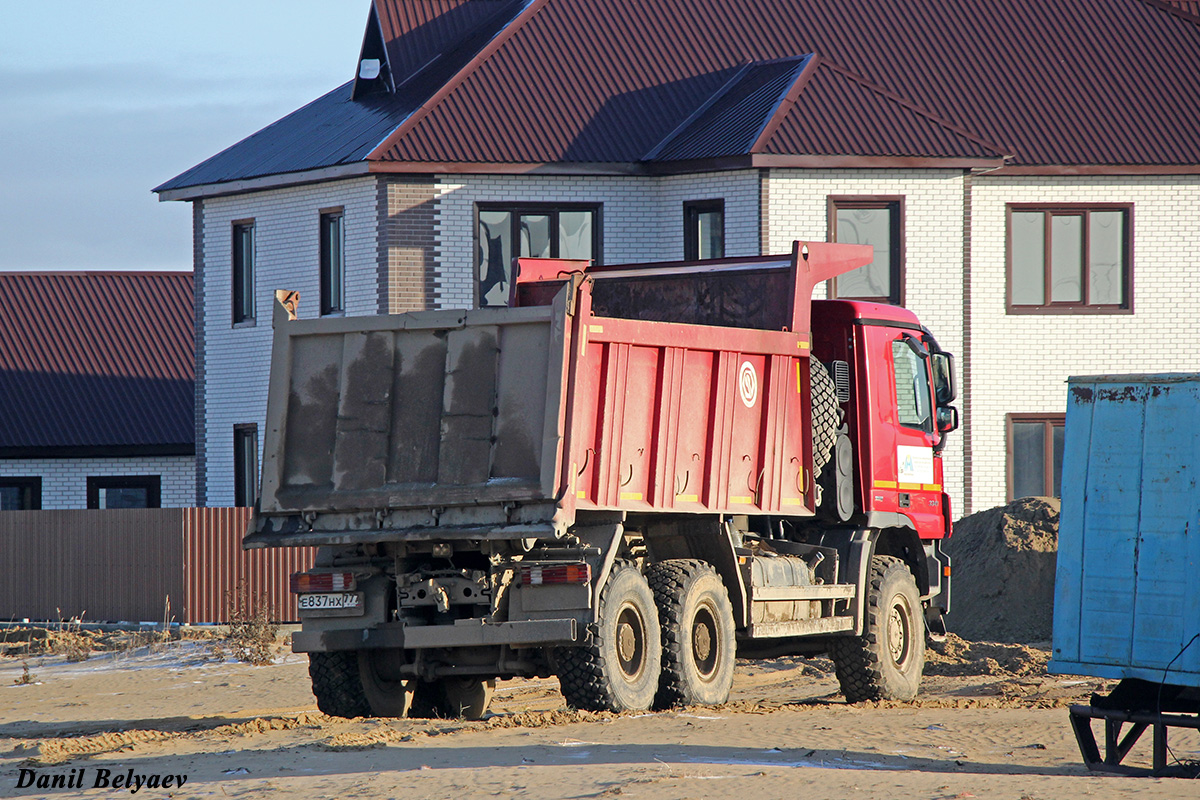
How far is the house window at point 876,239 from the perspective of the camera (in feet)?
74.5

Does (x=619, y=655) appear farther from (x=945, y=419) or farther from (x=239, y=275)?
(x=239, y=275)

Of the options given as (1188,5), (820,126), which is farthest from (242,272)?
(1188,5)

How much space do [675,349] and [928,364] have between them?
4029 millimetres

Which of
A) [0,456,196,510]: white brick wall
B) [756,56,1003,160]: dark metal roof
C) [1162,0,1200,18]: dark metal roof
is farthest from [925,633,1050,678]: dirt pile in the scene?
[0,456,196,510]: white brick wall

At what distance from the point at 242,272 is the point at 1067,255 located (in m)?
12.9

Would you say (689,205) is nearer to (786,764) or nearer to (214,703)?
(214,703)

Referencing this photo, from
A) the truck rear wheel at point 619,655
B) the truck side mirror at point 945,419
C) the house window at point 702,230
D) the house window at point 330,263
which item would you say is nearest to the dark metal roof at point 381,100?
the house window at point 330,263

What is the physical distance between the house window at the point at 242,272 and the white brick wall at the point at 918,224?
28.0ft

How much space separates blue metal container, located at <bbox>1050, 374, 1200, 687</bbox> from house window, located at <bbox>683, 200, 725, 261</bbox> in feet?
43.3

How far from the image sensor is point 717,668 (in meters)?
11.8

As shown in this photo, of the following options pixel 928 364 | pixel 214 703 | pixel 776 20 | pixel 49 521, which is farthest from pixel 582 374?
pixel 776 20

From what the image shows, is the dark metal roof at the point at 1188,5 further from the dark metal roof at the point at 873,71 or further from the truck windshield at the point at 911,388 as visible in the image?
the truck windshield at the point at 911,388

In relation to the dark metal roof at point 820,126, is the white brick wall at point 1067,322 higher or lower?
lower

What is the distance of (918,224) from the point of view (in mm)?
22766
